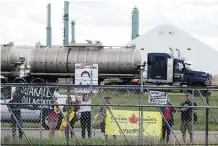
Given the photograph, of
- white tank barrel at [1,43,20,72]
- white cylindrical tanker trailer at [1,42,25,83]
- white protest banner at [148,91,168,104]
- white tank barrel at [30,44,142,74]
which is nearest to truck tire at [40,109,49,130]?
white protest banner at [148,91,168,104]

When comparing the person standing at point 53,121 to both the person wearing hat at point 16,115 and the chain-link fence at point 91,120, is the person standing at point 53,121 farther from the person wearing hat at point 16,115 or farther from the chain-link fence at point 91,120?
the person wearing hat at point 16,115

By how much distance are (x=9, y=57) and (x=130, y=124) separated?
24.5 metres

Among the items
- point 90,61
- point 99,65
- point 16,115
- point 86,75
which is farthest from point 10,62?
point 16,115

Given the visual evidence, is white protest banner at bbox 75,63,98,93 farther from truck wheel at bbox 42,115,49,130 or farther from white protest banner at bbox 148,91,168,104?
white protest banner at bbox 148,91,168,104

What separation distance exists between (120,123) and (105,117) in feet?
1.55

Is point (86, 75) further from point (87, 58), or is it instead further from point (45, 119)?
point (87, 58)

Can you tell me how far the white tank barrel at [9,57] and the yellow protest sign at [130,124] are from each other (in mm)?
23991

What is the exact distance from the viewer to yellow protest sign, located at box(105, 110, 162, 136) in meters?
13.4

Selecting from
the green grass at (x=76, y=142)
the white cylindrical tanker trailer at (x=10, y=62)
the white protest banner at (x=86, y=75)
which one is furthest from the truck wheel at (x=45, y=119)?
the white cylindrical tanker trailer at (x=10, y=62)

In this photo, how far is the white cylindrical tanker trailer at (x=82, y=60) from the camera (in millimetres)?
35312

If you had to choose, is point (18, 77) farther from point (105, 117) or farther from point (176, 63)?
point (105, 117)

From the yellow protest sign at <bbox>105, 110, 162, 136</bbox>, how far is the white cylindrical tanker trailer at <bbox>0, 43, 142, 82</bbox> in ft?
70.6

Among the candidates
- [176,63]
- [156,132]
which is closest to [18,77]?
[176,63]

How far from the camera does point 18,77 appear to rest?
37.0m
